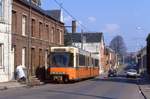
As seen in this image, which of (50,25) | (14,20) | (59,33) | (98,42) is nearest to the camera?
(14,20)

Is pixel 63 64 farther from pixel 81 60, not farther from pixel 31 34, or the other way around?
pixel 31 34

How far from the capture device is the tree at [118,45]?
175 meters

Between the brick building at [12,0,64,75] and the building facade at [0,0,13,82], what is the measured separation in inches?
59.5

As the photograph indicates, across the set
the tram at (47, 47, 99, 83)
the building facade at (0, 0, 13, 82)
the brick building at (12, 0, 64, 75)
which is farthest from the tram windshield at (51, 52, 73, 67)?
the building facade at (0, 0, 13, 82)

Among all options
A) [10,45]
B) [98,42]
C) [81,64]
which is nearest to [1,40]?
[10,45]

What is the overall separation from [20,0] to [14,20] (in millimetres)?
2263

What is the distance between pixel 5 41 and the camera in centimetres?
4088

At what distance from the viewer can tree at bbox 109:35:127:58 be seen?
17475 cm

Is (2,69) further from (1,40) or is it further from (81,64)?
(81,64)

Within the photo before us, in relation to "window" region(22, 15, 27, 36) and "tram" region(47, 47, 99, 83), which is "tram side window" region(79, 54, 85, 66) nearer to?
"tram" region(47, 47, 99, 83)

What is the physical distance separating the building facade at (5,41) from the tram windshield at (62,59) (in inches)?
162

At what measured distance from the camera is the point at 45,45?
55.8 m

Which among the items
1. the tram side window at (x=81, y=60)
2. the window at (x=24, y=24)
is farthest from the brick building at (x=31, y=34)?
the tram side window at (x=81, y=60)

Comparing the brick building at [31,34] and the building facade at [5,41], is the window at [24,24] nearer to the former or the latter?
the brick building at [31,34]
